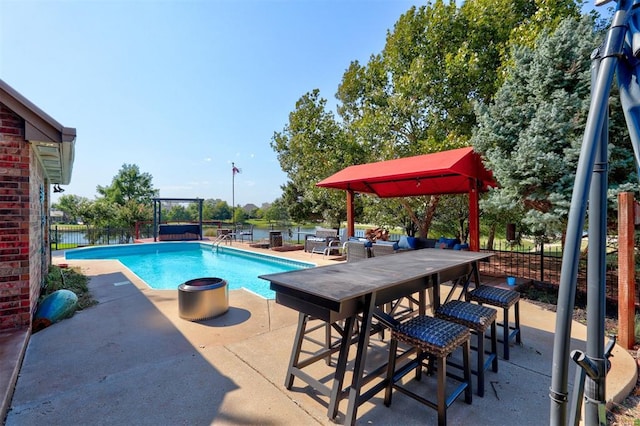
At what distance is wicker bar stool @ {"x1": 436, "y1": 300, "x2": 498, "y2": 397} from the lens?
2432 mm

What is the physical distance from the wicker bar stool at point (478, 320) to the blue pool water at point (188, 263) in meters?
5.56

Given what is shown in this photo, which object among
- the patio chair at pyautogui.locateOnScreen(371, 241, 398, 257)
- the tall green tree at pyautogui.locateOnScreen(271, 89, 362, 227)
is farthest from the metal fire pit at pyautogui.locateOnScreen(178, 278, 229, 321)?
the tall green tree at pyautogui.locateOnScreen(271, 89, 362, 227)

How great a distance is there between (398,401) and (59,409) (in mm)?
2687

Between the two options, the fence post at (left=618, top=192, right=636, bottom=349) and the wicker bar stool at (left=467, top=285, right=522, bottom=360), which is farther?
the fence post at (left=618, top=192, right=636, bottom=349)

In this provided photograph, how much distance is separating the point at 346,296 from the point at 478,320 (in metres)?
1.36

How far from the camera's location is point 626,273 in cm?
322

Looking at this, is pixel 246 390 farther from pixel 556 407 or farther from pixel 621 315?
pixel 621 315

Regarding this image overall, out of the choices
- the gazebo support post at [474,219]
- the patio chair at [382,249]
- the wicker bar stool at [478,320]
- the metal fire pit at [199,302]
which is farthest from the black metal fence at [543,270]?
the metal fire pit at [199,302]

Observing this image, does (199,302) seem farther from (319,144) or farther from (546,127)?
(319,144)

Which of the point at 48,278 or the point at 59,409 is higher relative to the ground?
the point at 48,278

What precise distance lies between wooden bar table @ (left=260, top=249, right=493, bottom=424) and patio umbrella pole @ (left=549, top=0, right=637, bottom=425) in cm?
107

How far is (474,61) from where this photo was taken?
891 cm

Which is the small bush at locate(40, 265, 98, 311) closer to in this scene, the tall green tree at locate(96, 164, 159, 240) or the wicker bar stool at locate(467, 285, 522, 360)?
the wicker bar stool at locate(467, 285, 522, 360)

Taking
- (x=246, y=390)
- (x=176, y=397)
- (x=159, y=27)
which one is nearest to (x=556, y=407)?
(x=246, y=390)
